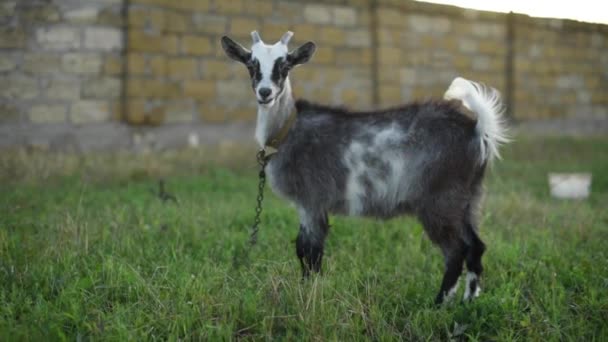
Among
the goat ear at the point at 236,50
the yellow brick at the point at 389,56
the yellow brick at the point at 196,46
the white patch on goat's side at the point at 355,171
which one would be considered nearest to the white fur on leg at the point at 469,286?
the white patch on goat's side at the point at 355,171

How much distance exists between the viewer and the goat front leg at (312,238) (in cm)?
368

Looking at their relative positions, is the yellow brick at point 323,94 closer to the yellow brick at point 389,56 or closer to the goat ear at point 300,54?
the yellow brick at point 389,56

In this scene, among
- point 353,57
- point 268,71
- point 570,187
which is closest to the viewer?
point 268,71

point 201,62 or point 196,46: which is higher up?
point 196,46

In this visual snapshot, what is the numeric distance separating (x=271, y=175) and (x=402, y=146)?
2.88ft

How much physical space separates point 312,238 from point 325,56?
738cm

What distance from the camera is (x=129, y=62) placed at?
8.59 meters

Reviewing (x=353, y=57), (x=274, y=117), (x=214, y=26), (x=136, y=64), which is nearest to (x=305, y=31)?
(x=353, y=57)

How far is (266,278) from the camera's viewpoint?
11.7 feet

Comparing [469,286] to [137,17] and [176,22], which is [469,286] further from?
[176,22]

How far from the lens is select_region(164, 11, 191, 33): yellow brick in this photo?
8.96 metres

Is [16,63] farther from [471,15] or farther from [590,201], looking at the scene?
[471,15]

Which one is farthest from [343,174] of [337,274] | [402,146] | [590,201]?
[590,201]

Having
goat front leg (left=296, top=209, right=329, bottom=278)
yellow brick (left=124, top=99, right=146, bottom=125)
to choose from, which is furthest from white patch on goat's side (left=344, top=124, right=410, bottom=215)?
yellow brick (left=124, top=99, right=146, bottom=125)
